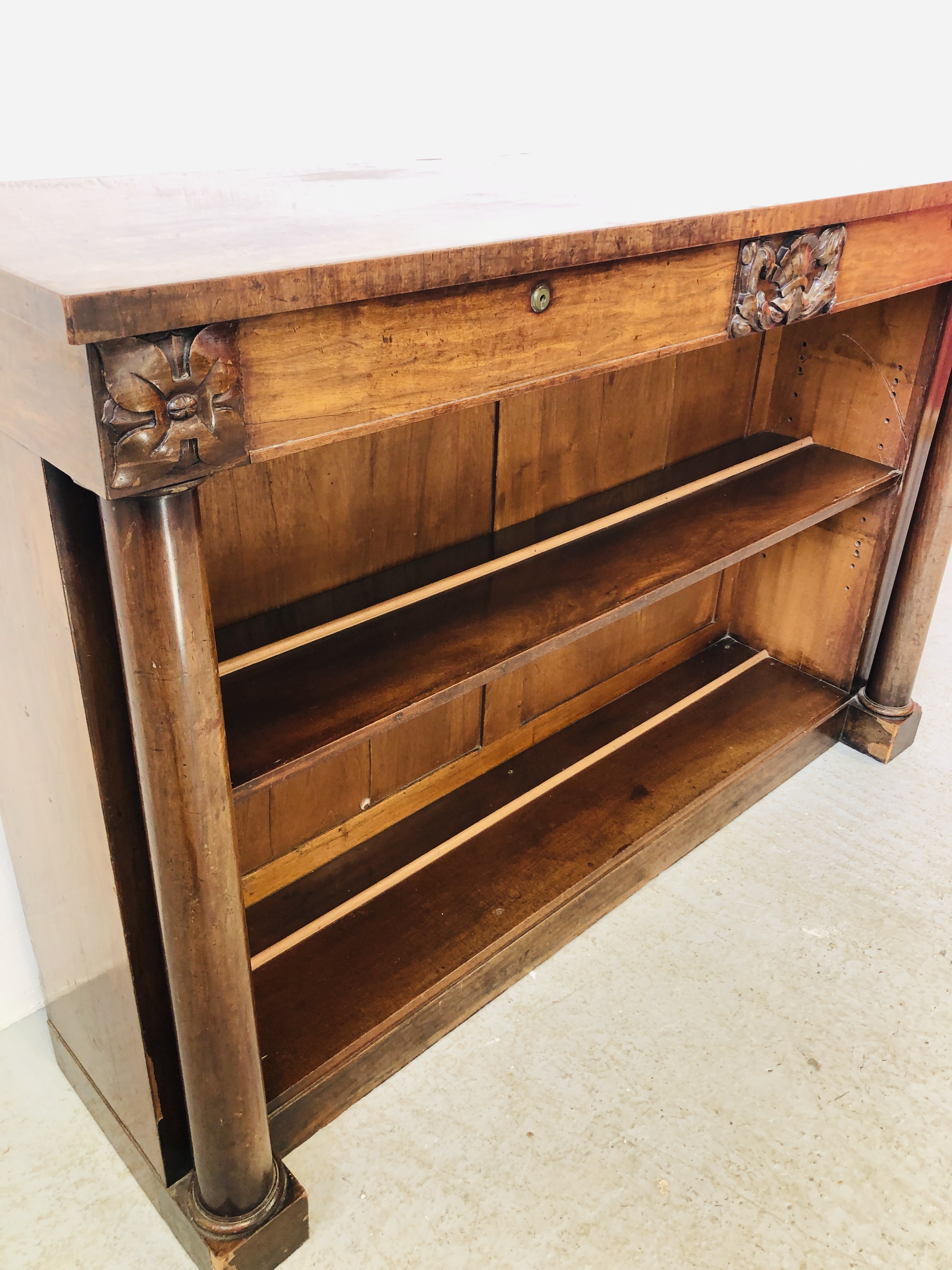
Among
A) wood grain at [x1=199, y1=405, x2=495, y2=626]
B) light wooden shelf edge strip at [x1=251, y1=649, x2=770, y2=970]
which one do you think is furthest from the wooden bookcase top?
light wooden shelf edge strip at [x1=251, y1=649, x2=770, y2=970]

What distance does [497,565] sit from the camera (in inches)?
68.4

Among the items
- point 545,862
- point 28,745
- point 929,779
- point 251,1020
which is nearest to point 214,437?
point 28,745

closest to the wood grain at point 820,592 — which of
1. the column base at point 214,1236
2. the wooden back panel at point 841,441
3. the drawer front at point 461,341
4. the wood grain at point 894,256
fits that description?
the wooden back panel at point 841,441

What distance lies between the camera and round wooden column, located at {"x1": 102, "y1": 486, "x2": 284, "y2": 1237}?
942mm

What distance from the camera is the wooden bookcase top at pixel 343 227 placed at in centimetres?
82

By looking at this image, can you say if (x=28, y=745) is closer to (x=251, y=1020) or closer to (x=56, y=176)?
(x=251, y=1020)

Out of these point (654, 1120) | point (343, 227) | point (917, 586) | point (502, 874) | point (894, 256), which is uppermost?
point (343, 227)

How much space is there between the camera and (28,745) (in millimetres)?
1286

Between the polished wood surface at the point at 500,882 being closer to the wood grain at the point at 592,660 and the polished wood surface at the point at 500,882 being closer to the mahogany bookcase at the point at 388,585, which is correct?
the mahogany bookcase at the point at 388,585

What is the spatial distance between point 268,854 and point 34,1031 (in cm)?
49

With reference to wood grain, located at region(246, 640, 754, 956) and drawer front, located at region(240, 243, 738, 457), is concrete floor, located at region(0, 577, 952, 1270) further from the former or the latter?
drawer front, located at region(240, 243, 738, 457)

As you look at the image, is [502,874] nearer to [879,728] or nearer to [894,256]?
[879,728]

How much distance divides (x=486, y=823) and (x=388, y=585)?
0.56 m

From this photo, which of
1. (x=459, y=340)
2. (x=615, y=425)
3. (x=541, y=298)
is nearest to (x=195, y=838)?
(x=459, y=340)
